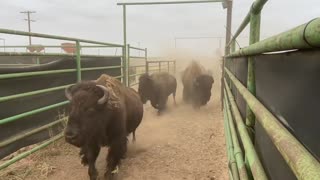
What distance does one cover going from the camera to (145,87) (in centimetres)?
1074

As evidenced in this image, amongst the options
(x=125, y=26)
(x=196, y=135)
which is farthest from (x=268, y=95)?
(x=125, y=26)

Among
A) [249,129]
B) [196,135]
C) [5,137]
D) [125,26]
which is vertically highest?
[125,26]

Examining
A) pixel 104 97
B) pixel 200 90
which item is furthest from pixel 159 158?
pixel 200 90

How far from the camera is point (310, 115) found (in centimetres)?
95

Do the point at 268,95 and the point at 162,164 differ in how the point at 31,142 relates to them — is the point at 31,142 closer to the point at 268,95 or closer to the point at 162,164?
the point at 162,164

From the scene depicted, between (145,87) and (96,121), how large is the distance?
6.16 m

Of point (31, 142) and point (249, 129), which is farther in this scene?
point (31, 142)

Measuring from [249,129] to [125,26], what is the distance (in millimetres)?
12142

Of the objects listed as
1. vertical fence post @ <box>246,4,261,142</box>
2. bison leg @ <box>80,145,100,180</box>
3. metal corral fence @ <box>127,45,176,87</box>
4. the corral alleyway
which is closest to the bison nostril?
bison leg @ <box>80,145,100,180</box>

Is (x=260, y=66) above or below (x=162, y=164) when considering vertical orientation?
above

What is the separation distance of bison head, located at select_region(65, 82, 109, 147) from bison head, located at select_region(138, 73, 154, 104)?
19.3ft

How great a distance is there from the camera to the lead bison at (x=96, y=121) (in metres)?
4.33

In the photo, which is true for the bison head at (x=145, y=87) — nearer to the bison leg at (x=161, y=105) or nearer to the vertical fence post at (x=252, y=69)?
the bison leg at (x=161, y=105)

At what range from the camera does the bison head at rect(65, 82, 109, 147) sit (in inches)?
168
